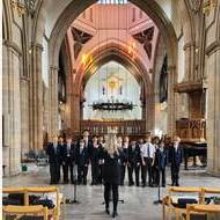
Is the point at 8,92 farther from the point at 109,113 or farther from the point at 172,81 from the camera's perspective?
the point at 109,113

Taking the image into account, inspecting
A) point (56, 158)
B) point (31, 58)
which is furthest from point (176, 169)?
point (31, 58)

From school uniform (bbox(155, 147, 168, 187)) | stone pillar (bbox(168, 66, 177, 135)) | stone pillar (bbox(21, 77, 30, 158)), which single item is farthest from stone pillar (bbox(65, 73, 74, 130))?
school uniform (bbox(155, 147, 168, 187))

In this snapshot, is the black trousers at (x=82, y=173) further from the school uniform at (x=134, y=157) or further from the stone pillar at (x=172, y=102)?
the stone pillar at (x=172, y=102)

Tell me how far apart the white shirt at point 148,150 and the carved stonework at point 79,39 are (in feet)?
84.1

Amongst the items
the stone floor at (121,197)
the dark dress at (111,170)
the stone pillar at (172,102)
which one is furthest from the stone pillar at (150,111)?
the dark dress at (111,170)

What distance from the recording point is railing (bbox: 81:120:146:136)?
3916cm

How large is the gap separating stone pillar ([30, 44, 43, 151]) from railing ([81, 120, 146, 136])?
1814cm

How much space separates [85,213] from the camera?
27.7 ft

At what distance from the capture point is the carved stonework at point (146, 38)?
35.8 metres

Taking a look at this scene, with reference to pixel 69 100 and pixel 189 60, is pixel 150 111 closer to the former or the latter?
pixel 69 100

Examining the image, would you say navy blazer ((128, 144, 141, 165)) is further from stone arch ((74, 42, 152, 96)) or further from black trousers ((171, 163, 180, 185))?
stone arch ((74, 42, 152, 96))

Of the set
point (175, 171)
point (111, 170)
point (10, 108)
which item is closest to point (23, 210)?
point (111, 170)

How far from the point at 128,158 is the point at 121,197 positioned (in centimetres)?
215

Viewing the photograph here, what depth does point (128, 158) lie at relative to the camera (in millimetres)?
12414
